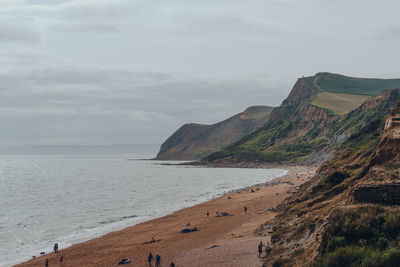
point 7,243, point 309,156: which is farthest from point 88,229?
point 309,156

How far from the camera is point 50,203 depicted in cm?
7862

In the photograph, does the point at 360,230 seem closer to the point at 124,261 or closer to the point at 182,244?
the point at 124,261

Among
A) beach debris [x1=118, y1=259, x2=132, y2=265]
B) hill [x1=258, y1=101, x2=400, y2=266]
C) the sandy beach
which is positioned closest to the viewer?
hill [x1=258, y1=101, x2=400, y2=266]

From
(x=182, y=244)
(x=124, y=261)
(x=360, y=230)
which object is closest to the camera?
(x=360, y=230)

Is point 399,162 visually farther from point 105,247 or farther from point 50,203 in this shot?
point 50,203

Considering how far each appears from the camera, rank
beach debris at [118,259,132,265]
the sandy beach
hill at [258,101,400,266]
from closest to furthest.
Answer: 1. hill at [258,101,400,266]
2. the sandy beach
3. beach debris at [118,259,132,265]

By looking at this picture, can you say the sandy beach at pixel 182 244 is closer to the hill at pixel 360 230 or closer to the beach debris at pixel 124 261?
the beach debris at pixel 124 261

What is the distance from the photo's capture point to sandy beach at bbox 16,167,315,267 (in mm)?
29987

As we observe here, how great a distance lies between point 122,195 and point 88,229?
38159 millimetres

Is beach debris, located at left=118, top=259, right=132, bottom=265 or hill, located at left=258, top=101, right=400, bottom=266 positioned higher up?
hill, located at left=258, top=101, right=400, bottom=266

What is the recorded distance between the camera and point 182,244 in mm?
37219

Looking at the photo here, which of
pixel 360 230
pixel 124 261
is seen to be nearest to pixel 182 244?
pixel 124 261

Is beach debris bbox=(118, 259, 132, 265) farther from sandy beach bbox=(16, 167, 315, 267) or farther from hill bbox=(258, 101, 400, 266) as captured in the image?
hill bbox=(258, 101, 400, 266)

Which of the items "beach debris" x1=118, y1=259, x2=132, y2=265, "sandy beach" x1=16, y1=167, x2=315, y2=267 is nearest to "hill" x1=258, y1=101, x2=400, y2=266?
"sandy beach" x1=16, y1=167, x2=315, y2=267
